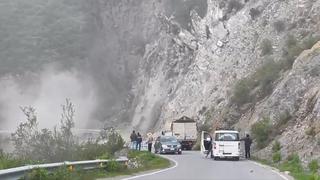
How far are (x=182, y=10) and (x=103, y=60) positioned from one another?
2328 cm

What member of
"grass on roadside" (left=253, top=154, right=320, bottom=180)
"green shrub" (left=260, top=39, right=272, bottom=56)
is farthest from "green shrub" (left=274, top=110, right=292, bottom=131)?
"green shrub" (left=260, top=39, right=272, bottom=56)

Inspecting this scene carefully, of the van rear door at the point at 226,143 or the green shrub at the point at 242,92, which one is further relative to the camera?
the green shrub at the point at 242,92

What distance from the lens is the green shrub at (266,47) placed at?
193ft

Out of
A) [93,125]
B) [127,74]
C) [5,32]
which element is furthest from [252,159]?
[5,32]

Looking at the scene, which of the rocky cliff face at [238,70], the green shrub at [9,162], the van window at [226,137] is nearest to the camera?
the green shrub at [9,162]

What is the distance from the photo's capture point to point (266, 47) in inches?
2319

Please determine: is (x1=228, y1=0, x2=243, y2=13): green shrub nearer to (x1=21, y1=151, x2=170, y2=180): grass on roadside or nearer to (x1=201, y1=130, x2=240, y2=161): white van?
(x1=201, y1=130, x2=240, y2=161): white van

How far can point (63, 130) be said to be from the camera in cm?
2430

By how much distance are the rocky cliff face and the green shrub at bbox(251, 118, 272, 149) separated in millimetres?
719

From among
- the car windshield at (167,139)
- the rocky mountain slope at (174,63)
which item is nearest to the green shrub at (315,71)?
the rocky mountain slope at (174,63)

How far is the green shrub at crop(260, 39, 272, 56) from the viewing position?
5875 centimetres

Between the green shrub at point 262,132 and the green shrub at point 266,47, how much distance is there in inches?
713

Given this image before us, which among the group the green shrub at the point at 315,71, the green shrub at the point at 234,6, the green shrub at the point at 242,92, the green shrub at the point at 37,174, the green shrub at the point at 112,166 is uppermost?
the green shrub at the point at 234,6

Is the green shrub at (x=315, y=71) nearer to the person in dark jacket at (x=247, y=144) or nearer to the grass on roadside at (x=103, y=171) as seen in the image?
the person in dark jacket at (x=247, y=144)
